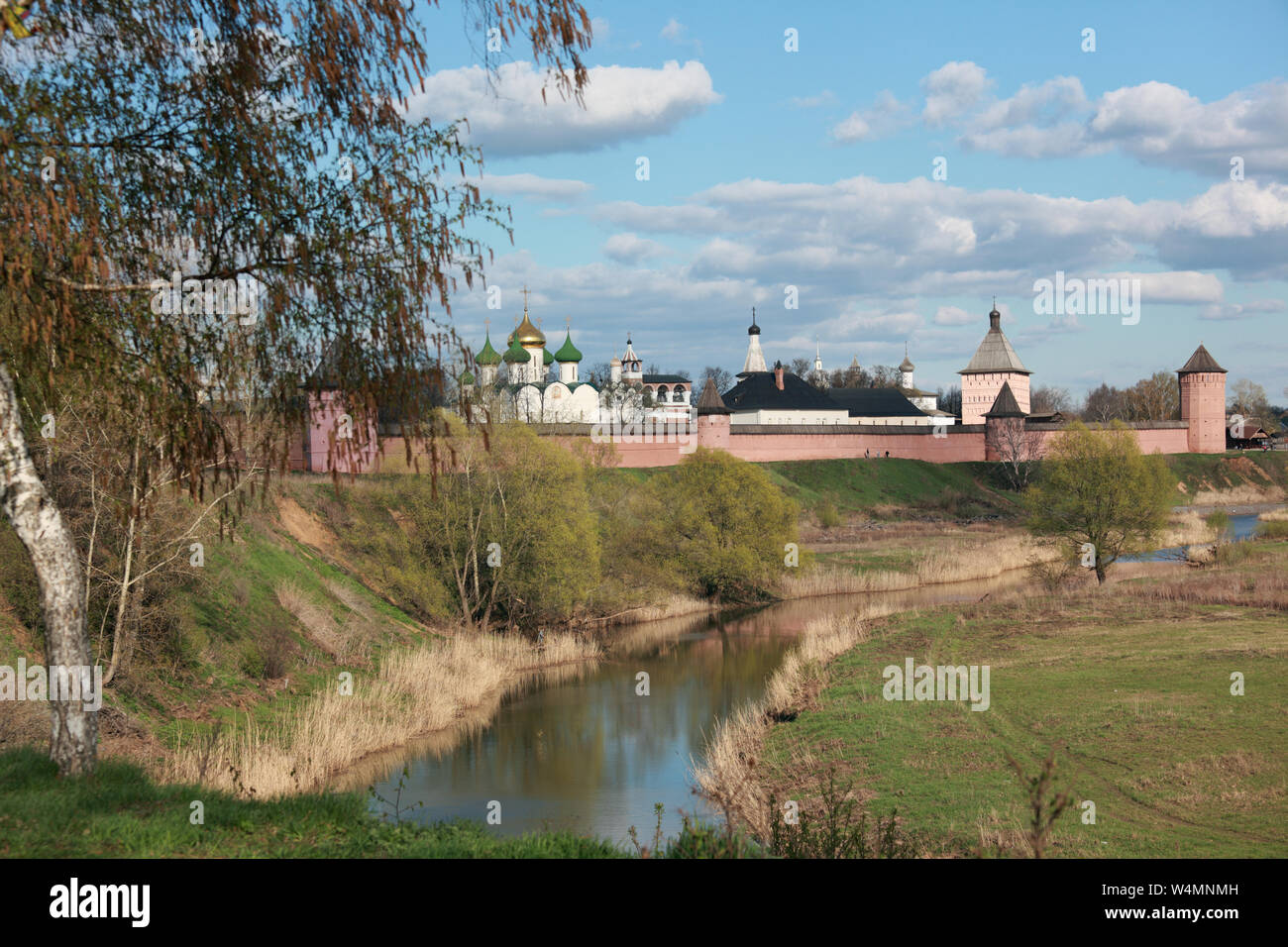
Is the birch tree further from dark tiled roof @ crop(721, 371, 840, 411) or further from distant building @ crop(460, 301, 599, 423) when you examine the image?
dark tiled roof @ crop(721, 371, 840, 411)

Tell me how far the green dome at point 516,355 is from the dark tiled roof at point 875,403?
23.2 metres

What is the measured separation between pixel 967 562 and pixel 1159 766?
22.4 m

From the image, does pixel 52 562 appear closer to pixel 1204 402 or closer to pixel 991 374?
pixel 1204 402

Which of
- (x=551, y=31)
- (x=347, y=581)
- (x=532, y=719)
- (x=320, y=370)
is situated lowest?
(x=532, y=719)

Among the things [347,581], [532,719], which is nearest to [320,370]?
[532,719]

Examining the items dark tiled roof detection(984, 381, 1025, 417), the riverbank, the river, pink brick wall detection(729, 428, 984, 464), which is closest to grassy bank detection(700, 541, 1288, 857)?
the river

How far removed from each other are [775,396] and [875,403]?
10.8 metres

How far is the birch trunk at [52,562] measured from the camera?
254 inches

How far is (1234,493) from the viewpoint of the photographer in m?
56.8

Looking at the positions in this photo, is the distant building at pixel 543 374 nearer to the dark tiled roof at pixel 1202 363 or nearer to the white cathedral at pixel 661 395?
the white cathedral at pixel 661 395

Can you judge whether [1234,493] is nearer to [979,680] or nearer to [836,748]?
[979,680]

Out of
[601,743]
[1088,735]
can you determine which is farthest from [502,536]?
[1088,735]

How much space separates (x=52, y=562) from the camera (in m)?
6.57

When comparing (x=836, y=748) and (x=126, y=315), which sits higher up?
(x=126, y=315)
